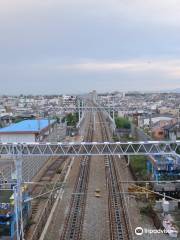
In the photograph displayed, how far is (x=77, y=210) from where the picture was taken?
605 inches

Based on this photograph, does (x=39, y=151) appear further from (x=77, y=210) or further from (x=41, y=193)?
(x=41, y=193)

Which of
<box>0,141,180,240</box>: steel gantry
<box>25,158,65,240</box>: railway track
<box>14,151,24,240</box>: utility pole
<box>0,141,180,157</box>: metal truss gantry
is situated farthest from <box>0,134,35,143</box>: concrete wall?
<box>14,151,24,240</box>: utility pole

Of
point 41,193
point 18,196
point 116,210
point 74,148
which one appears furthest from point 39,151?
point 41,193

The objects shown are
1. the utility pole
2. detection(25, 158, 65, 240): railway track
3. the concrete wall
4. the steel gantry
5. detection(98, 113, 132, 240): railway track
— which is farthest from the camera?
the concrete wall

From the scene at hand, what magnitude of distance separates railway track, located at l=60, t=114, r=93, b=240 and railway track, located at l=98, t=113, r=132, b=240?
0.93 m

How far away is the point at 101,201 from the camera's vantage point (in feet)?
54.7

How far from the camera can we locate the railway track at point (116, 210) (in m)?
12.7

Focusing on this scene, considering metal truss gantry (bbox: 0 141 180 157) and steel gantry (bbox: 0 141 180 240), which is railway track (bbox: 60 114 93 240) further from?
metal truss gantry (bbox: 0 141 180 157)

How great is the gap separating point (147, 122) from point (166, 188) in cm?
2692

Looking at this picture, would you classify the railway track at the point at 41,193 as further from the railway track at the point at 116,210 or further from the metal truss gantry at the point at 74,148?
the railway track at the point at 116,210

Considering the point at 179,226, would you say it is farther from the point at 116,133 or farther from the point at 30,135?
the point at 116,133

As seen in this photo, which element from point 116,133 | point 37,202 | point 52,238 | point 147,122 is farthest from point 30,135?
point 147,122

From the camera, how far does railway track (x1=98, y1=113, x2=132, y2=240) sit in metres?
12.7

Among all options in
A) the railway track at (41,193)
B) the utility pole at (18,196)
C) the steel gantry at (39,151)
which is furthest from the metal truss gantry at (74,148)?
the railway track at (41,193)
